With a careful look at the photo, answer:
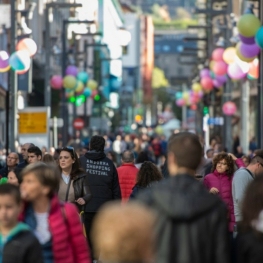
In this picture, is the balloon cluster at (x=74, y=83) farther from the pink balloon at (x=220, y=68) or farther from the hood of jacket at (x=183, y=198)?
the hood of jacket at (x=183, y=198)

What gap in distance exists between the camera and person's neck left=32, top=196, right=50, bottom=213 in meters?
7.62

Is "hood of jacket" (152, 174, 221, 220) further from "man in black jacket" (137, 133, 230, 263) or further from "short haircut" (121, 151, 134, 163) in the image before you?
"short haircut" (121, 151, 134, 163)

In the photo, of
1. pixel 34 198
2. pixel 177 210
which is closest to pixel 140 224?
pixel 177 210

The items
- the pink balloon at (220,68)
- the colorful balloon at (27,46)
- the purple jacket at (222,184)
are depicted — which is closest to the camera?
the purple jacket at (222,184)

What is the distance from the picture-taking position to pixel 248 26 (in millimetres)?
23750

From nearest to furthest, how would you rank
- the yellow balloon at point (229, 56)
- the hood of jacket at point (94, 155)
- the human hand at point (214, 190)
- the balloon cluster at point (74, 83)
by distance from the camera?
the human hand at point (214, 190) → the hood of jacket at point (94, 155) → the yellow balloon at point (229, 56) → the balloon cluster at point (74, 83)

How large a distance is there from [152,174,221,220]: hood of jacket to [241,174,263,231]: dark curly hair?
1.22 feet

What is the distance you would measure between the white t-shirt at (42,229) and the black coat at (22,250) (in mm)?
521

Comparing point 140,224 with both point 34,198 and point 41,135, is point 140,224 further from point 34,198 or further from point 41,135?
point 41,135

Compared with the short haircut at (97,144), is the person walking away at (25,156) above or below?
below

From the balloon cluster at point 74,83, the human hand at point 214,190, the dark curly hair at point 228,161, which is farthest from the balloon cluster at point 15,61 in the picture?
the balloon cluster at point 74,83

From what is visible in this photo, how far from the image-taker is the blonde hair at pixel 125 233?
4.74 m

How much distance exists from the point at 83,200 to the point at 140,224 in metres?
7.72

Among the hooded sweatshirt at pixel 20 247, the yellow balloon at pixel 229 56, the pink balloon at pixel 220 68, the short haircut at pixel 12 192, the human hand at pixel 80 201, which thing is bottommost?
the human hand at pixel 80 201
